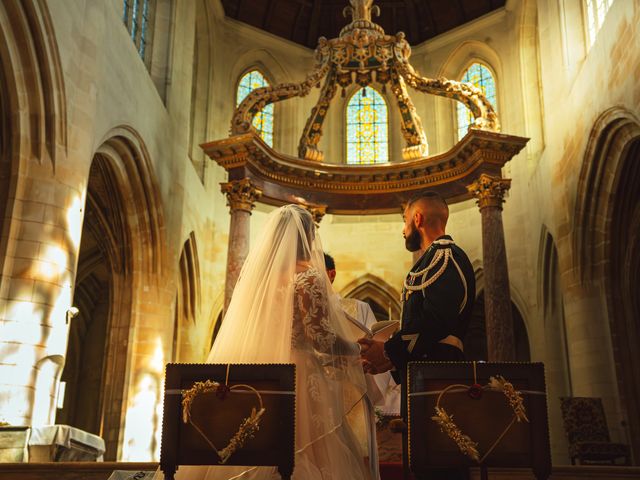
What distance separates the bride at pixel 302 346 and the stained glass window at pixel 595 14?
9.10 metres

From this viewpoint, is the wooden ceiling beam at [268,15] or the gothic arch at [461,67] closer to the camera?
the gothic arch at [461,67]

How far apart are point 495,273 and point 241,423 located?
326 inches

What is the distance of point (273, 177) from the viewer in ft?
42.2

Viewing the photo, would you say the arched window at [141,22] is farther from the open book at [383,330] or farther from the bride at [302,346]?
the bride at [302,346]

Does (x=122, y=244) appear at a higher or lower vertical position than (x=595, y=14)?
lower

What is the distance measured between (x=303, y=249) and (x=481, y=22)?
48.3 feet

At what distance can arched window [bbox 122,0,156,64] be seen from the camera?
12.8 meters

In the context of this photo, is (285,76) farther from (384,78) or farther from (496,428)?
(496,428)

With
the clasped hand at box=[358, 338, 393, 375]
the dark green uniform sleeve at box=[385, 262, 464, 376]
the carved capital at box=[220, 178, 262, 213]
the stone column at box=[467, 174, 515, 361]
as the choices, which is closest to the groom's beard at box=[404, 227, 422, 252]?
the dark green uniform sleeve at box=[385, 262, 464, 376]

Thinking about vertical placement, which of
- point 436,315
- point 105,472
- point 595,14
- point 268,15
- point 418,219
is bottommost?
point 105,472

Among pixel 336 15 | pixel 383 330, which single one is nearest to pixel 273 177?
pixel 336 15

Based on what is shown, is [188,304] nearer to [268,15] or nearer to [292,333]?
[268,15]

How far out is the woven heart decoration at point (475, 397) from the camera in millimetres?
3525

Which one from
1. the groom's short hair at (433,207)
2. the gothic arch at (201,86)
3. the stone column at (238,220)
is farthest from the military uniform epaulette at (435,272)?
the gothic arch at (201,86)
